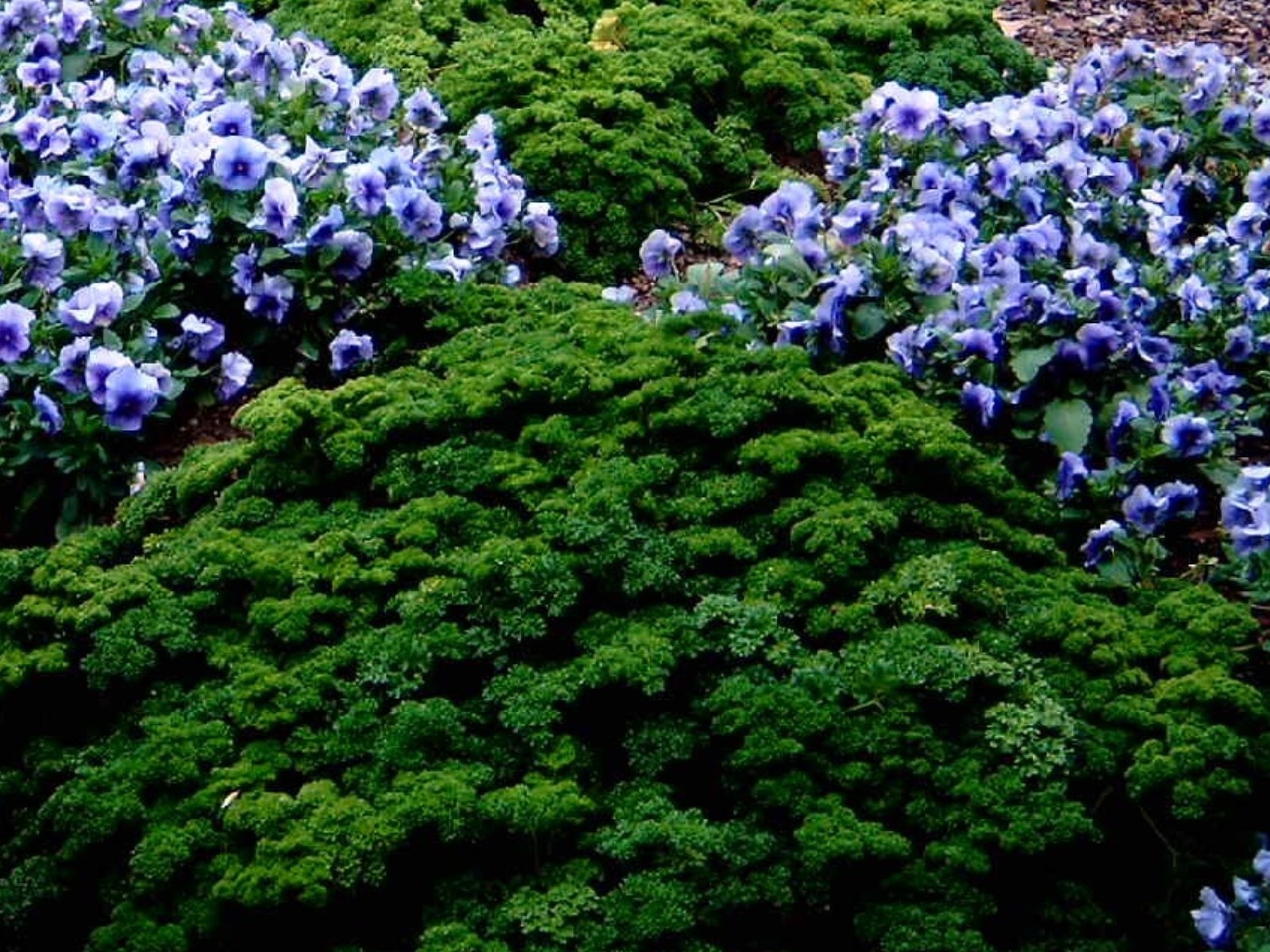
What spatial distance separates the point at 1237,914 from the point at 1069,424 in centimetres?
123

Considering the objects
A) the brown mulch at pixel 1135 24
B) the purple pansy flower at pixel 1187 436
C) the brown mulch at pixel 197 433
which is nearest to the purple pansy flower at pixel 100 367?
the brown mulch at pixel 197 433

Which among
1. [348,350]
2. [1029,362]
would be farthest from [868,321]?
[348,350]

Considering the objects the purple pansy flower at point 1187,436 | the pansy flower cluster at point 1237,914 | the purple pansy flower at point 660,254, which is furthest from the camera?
the purple pansy flower at point 660,254

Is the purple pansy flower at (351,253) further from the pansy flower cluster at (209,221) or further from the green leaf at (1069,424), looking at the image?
the green leaf at (1069,424)

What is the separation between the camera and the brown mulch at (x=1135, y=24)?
6852mm

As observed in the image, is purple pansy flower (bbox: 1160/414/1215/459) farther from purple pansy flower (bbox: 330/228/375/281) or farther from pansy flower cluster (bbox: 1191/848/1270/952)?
purple pansy flower (bbox: 330/228/375/281)

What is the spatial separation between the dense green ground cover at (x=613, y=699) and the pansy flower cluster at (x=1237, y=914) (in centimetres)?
14

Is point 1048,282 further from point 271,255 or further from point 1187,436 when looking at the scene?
point 271,255

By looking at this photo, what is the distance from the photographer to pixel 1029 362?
412 centimetres

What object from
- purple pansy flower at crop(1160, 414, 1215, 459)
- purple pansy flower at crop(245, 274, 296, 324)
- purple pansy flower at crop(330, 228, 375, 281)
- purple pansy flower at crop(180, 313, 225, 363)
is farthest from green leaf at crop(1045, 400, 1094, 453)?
purple pansy flower at crop(180, 313, 225, 363)

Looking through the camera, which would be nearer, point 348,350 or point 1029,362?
point 1029,362

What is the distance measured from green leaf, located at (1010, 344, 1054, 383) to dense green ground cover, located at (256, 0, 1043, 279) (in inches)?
56.9

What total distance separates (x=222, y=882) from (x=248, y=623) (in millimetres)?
609

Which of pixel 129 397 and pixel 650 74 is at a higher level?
pixel 650 74
